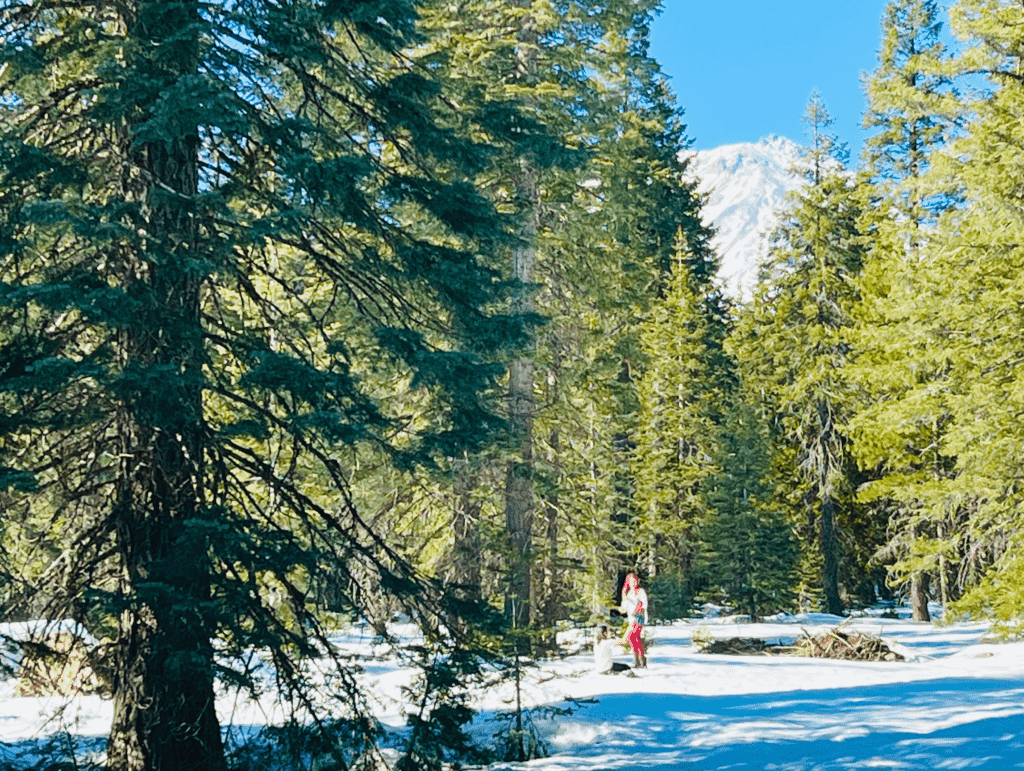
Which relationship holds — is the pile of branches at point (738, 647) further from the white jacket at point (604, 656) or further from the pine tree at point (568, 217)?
the white jacket at point (604, 656)

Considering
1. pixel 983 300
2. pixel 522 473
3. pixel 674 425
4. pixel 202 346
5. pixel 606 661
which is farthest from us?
pixel 674 425

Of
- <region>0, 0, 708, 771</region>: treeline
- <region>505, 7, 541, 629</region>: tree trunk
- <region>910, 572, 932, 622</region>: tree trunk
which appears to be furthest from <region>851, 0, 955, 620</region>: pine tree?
<region>0, 0, 708, 771</region>: treeline

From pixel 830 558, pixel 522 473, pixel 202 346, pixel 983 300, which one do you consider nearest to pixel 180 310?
pixel 202 346

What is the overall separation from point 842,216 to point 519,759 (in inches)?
1080

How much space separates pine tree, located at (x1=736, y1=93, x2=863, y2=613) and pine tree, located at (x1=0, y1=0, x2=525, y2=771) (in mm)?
24858

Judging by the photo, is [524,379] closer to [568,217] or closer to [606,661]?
[568,217]

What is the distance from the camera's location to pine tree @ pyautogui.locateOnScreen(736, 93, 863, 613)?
3225 centimetres

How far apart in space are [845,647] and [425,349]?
13.8 meters

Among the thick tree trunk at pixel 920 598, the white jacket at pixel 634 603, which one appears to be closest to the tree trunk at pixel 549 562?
the white jacket at pixel 634 603

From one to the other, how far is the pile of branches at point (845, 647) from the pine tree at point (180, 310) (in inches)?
489

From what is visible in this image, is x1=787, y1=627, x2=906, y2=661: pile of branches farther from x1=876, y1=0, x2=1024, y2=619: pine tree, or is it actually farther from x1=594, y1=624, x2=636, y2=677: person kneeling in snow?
x1=594, y1=624, x2=636, y2=677: person kneeling in snow

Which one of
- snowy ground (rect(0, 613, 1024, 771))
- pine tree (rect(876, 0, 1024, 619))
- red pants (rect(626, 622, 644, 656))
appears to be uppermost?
pine tree (rect(876, 0, 1024, 619))

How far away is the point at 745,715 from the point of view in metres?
11.4

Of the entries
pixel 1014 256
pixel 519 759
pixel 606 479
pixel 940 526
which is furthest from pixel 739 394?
pixel 519 759
